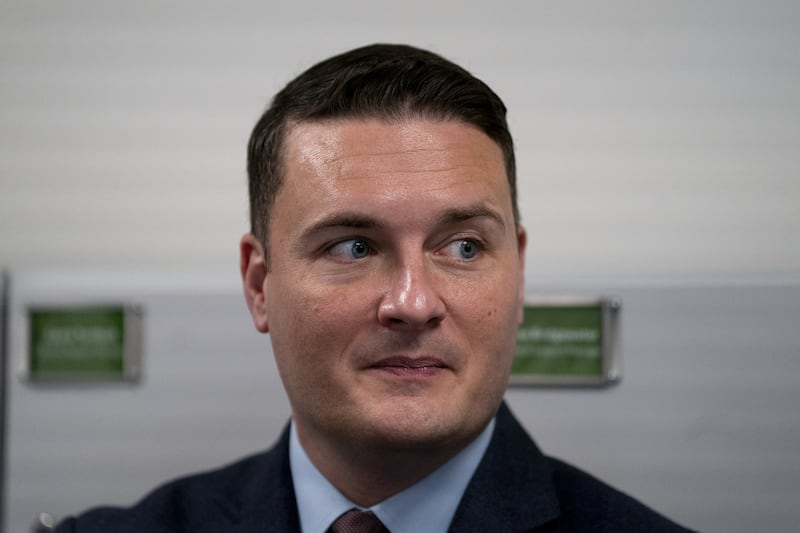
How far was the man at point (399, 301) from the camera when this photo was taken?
4.54 feet

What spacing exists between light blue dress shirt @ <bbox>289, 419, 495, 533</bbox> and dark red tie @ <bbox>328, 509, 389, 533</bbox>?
0.04 ft

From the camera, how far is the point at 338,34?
2.17m

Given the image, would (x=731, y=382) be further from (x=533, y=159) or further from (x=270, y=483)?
(x=270, y=483)

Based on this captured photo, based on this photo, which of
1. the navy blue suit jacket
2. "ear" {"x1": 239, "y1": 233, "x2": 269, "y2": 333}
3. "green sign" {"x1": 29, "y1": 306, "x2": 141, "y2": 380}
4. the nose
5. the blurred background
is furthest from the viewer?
"green sign" {"x1": 29, "y1": 306, "x2": 141, "y2": 380}

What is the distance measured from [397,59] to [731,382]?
1.25 meters

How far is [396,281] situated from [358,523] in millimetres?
549

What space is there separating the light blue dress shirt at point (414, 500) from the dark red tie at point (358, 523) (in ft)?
0.04

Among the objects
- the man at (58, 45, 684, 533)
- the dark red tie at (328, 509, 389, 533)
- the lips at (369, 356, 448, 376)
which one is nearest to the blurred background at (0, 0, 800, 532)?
the man at (58, 45, 684, 533)

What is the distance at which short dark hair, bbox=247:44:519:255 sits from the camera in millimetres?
1466

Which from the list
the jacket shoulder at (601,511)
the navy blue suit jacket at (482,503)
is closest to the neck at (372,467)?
the navy blue suit jacket at (482,503)

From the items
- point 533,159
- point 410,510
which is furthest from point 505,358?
point 533,159

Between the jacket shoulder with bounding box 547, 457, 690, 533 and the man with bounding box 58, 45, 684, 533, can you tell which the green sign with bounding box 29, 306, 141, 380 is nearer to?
the man with bounding box 58, 45, 684, 533

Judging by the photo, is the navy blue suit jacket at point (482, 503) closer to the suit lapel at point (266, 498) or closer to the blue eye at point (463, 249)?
the suit lapel at point (266, 498)

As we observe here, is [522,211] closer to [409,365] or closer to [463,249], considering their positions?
[463,249]
